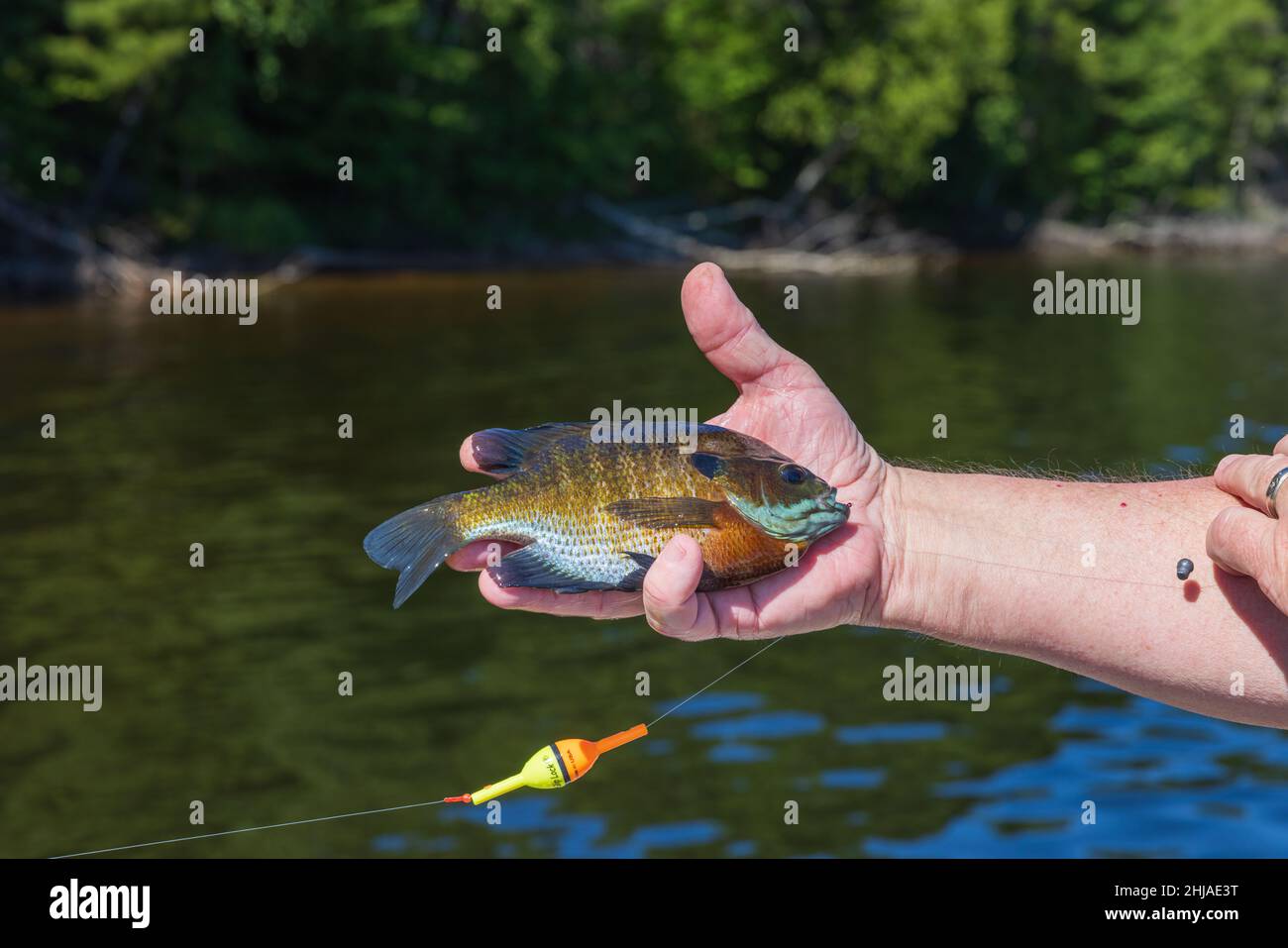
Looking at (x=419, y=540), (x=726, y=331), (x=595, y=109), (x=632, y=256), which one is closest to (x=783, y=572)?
(x=726, y=331)

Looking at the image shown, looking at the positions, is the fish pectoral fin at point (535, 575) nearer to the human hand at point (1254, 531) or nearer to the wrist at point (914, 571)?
the wrist at point (914, 571)

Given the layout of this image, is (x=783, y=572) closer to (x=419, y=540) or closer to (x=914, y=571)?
(x=914, y=571)

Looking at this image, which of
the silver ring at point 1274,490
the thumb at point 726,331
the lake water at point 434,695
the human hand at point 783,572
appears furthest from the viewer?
the lake water at point 434,695

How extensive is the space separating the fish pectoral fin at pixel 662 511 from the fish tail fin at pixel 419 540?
20.1 inches

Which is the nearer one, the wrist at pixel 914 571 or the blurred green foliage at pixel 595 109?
the wrist at pixel 914 571

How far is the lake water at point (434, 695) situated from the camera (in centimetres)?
1159

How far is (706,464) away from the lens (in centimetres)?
471

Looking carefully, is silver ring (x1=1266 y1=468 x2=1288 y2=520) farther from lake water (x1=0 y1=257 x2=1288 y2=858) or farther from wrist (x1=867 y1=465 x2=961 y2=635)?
lake water (x1=0 y1=257 x2=1288 y2=858)

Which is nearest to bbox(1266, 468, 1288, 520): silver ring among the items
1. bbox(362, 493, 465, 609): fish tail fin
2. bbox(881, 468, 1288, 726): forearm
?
bbox(881, 468, 1288, 726): forearm

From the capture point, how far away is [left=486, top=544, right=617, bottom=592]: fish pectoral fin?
4672 millimetres

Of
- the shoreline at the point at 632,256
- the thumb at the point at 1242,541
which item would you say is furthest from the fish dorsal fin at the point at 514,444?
the shoreline at the point at 632,256

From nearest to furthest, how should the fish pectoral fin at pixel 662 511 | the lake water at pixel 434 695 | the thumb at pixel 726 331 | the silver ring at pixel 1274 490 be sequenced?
the silver ring at pixel 1274 490
the fish pectoral fin at pixel 662 511
the thumb at pixel 726 331
the lake water at pixel 434 695

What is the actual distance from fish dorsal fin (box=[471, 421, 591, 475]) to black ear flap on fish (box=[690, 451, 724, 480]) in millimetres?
347
